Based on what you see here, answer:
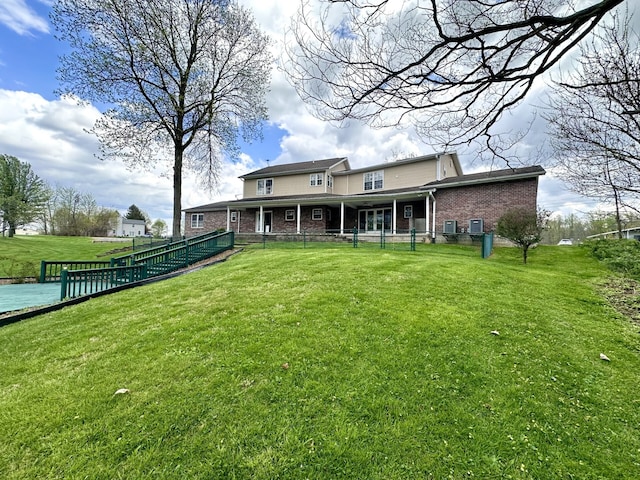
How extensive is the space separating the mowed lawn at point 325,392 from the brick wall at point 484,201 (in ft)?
41.9

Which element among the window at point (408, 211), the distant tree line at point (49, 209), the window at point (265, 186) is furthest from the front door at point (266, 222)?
the distant tree line at point (49, 209)

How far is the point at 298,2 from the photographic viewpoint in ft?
11.3

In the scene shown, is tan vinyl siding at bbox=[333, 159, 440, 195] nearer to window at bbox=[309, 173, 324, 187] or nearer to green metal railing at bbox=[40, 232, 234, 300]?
window at bbox=[309, 173, 324, 187]

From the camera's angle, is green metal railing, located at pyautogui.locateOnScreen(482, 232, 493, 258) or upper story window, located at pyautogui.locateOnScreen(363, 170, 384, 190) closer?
green metal railing, located at pyautogui.locateOnScreen(482, 232, 493, 258)

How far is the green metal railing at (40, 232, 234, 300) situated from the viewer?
7836mm

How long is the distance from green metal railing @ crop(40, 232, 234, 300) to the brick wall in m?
13.5

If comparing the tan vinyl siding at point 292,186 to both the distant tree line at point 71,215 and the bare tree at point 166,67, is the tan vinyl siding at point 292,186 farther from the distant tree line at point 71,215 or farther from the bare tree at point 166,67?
the distant tree line at point 71,215

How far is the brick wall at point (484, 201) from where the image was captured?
1593 cm

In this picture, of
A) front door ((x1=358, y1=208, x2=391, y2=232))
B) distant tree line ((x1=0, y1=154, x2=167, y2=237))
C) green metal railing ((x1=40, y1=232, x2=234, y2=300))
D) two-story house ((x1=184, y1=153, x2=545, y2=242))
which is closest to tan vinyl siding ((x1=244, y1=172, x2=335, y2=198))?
two-story house ((x1=184, y1=153, x2=545, y2=242))

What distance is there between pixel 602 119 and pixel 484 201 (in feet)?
33.0

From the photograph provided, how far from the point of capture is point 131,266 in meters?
8.96

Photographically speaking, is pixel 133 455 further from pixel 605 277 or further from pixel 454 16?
pixel 605 277

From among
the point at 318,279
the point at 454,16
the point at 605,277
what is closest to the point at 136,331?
the point at 318,279

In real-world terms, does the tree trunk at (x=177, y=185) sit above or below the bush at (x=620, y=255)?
above
